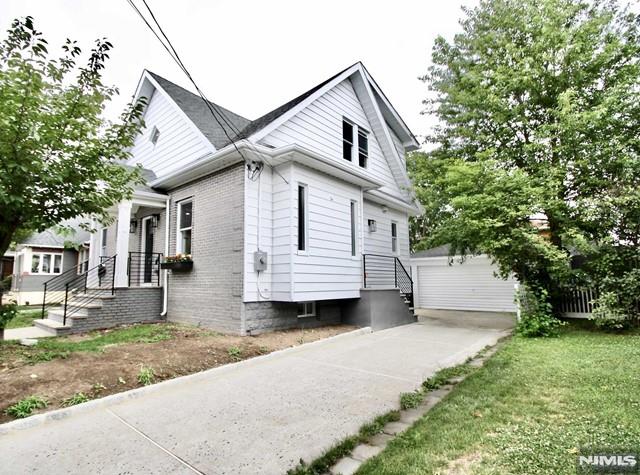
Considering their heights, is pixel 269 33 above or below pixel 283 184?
above

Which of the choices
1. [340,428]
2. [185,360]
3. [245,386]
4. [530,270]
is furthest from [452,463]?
[530,270]

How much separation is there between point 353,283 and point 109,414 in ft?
21.3

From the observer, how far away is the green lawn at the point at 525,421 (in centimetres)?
251

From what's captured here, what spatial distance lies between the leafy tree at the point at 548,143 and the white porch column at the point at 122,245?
28.8 feet

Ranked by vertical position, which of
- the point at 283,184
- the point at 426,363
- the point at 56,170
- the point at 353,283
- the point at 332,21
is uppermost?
the point at 332,21

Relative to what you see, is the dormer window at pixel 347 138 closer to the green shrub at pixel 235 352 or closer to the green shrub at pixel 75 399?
the green shrub at pixel 235 352

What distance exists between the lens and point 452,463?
8.28ft

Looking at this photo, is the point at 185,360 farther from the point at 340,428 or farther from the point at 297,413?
the point at 340,428

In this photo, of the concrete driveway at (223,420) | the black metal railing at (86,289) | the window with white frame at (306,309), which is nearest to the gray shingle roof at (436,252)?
the window with white frame at (306,309)

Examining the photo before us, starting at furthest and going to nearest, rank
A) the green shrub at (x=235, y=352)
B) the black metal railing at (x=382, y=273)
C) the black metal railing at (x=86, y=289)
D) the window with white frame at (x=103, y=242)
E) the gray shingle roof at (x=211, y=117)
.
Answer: the window with white frame at (x=103, y=242) → the black metal railing at (x=382, y=273) → the gray shingle roof at (x=211, y=117) → the black metal railing at (x=86, y=289) → the green shrub at (x=235, y=352)

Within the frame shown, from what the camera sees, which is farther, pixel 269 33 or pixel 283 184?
pixel 283 184

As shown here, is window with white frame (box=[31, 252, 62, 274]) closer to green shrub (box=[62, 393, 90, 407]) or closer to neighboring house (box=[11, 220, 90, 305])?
neighboring house (box=[11, 220, 90, 305])

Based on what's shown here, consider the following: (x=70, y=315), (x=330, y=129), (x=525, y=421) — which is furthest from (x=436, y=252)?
(x=70, y=315)

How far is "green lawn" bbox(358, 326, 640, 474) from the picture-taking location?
251 cm
